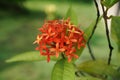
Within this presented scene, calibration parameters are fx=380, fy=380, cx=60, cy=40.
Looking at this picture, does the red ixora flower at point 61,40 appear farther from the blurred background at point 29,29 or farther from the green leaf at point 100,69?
the blurred background at point 29,29

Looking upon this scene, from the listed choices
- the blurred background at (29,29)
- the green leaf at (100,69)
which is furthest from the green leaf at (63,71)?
the blurred background at (29,29)

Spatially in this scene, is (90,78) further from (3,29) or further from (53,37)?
(3,29)

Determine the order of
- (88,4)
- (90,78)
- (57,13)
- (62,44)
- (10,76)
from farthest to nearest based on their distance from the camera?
(88,4)
(57,13)
(10,76)
(90,78)
(62,44)

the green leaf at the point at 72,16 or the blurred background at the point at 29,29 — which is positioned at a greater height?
the green leaf at the point at 72,16

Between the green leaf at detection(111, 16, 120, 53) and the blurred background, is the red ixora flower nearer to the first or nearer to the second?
the green leaf at detection(111, 16, 120, 53)

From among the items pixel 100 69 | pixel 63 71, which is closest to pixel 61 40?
pixel 63 71

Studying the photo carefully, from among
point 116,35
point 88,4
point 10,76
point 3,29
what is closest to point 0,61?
point 10,76

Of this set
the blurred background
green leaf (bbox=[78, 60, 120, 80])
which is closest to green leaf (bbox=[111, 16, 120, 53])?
green leaf (bbox=[78, 60, 120, 80])
